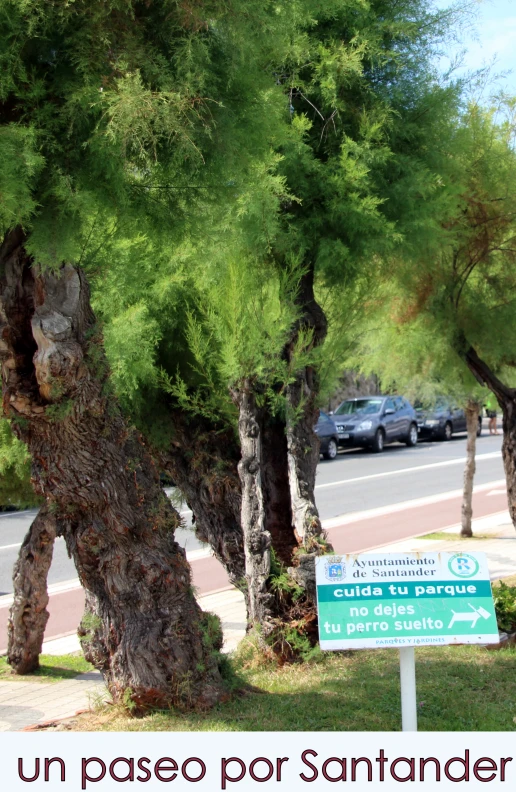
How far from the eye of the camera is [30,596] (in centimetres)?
768

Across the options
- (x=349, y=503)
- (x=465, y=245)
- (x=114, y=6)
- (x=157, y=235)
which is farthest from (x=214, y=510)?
(x=349, y=503)

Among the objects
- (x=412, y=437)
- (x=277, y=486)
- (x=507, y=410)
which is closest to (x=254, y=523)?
(x=277, y=486)

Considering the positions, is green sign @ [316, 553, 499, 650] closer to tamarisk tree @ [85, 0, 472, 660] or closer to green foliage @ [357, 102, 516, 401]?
tamarisk tree @ [85, 0, 472, 660]

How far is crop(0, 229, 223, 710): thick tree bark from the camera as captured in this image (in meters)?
4.90

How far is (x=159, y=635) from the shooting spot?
202 inches

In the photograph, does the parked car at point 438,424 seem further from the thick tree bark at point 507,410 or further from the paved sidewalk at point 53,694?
the paved sidewalk at point 53,694

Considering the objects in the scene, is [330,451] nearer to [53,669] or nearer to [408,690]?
[53,669]

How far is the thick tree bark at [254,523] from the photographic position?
6.59 meters

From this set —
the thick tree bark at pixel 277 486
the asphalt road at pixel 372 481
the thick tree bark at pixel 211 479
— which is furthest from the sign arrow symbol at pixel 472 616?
the asphalt road at pixel 372 481

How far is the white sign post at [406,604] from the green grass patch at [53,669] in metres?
4.14

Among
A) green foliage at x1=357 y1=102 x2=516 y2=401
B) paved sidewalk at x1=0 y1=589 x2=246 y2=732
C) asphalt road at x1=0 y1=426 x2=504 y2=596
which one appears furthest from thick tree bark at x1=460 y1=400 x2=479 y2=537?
paved sidewalk at x1=0 y1=589 x2=246 y2=732

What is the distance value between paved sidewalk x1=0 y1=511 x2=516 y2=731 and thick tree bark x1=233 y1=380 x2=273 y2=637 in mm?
Result: 1322

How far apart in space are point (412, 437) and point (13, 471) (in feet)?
75.2

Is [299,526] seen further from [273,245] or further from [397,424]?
[397,424]
